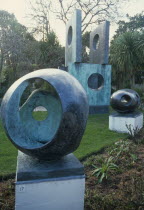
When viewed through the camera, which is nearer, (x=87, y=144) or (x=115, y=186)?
(x=115, y=186)

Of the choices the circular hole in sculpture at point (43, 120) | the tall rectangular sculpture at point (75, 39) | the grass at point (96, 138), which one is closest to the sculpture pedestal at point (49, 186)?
the circular hole in sculpture at point (43, 120)

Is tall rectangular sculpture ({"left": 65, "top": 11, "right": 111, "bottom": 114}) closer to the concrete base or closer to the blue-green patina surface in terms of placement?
the blue-green patina surface

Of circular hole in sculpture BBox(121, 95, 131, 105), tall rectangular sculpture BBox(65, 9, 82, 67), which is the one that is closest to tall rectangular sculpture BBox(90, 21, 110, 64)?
tall rectangular sculpture BBox(65, 9, 82, 67)

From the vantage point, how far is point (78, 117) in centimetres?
299

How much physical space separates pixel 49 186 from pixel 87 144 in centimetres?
367

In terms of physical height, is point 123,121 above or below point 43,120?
below

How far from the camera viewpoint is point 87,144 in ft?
21.9

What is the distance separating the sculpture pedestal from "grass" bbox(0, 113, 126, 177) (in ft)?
5.31

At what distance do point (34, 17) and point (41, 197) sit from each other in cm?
2265

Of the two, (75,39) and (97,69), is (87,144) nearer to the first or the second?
(75,39)

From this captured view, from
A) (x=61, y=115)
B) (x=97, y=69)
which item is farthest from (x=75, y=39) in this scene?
(x=61, y=115)

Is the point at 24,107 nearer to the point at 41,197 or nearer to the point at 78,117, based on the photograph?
the point at 78,117

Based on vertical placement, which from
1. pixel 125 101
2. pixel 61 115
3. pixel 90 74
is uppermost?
pixel 90 74

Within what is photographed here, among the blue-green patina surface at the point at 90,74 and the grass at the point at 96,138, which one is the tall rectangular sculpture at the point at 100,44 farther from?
the grass at the point at 96,138
